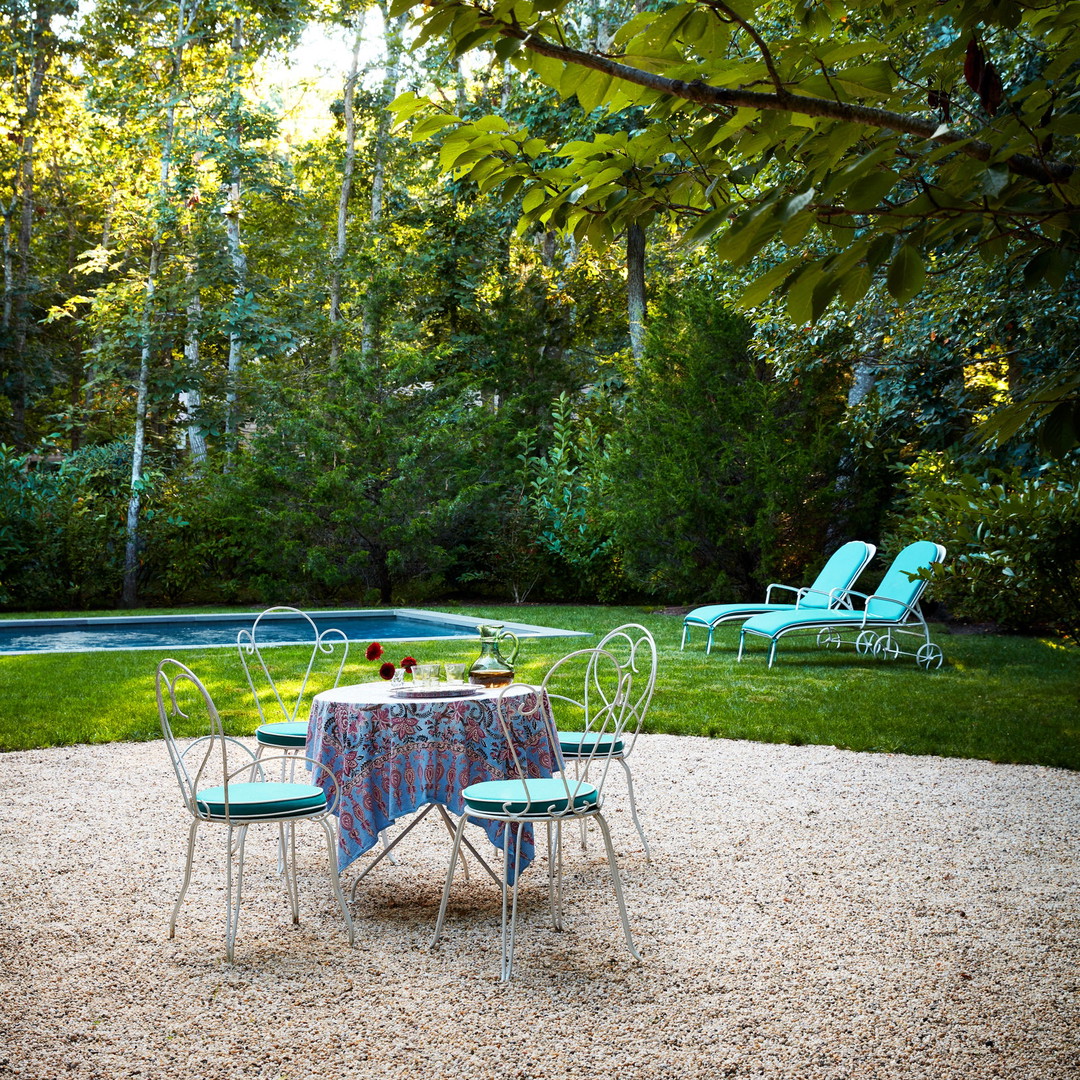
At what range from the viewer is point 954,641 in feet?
35.7

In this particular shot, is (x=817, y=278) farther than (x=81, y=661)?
No

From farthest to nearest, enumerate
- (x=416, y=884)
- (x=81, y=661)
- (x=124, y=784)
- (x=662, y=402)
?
(x=662, y=402) < (x=81, y=661) < (x=124, y=784) < (x=416, y=884)

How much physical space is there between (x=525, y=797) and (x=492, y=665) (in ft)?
→ 2.76

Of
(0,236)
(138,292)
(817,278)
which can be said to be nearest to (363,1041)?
(817,278)

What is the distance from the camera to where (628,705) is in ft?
24.4

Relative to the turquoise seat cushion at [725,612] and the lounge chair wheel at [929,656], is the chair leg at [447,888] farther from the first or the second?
the turquoise seat cushion at [725,612]

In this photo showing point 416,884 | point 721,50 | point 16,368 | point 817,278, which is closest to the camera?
point 817,278

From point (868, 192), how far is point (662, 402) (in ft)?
42.5

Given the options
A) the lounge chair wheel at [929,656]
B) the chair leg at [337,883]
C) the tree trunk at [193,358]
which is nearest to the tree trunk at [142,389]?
the tree trunk at [193,358]

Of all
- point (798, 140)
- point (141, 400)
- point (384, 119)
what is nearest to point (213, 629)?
point (141, 400)

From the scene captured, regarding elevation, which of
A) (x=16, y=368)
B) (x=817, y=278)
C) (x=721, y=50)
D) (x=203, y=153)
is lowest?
(x=817, y=278)

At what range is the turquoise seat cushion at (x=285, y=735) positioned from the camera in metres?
4.30

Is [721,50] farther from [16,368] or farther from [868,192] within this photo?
[16,368]

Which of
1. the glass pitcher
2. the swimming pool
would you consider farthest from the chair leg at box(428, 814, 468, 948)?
the swimming pool
